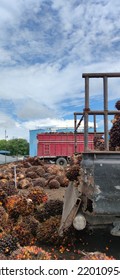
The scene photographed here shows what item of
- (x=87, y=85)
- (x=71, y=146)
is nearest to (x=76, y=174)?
(x=87, y=85)

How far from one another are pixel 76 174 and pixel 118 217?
1387 millimetres

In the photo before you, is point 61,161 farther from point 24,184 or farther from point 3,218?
point 3,218

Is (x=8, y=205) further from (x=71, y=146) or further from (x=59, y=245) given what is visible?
(x=71, y=146)

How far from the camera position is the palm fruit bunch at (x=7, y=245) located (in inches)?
175

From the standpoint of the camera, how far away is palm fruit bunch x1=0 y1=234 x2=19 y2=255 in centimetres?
445

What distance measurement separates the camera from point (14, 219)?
664cm

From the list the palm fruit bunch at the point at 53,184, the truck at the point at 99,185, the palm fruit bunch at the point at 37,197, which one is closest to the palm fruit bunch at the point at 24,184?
the palm fruit bunch at the point at 53,184

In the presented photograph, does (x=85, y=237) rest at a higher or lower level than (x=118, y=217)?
lower

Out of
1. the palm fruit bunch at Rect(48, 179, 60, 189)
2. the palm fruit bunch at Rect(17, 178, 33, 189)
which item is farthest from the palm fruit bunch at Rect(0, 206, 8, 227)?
the palm fruit bunch at Rect(48, 179, 60, 189)

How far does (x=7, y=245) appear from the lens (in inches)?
178

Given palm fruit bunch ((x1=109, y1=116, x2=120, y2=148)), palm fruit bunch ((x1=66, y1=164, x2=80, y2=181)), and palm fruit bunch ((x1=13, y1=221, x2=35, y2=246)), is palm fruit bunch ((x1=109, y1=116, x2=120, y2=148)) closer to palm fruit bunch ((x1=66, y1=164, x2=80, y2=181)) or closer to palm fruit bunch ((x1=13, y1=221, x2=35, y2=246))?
palm fruit bunch ((x1=66, y1=164, x2=80, y2=181))

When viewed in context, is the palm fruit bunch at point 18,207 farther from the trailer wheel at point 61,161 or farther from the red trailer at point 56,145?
the trailer wheel at point 61,161
